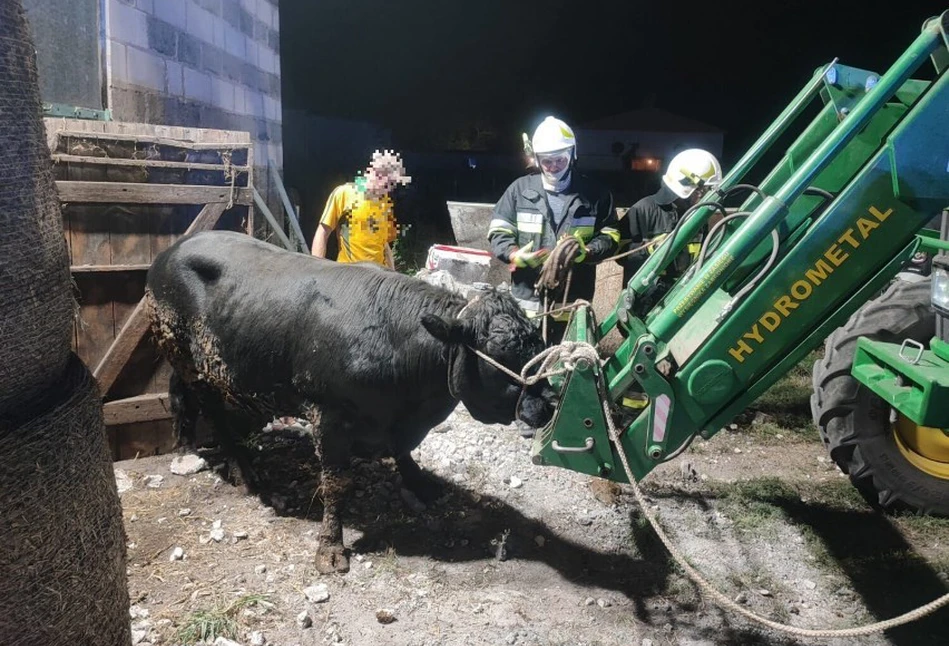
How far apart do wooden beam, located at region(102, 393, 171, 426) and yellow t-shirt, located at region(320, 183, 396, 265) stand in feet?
5.44

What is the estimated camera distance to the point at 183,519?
371 cm

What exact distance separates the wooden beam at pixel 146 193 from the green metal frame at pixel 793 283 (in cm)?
269

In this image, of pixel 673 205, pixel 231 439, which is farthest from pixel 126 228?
pixel 673 205

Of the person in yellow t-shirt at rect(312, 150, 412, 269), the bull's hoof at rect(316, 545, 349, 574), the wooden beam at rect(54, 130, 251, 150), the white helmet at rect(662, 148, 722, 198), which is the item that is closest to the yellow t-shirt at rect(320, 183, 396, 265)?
the person in yellow t-shirt at rect(312, 150, 412, 269)

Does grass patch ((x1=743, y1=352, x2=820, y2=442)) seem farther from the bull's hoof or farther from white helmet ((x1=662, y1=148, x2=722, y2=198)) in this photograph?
the bull's hoof

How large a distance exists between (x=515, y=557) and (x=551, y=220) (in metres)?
2.15

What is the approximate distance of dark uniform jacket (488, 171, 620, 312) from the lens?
439cm

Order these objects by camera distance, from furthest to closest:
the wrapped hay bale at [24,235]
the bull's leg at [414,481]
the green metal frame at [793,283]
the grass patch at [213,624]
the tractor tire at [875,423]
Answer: the bull's leg at [414,481] < the tractor tire at [875,423] < the grass patch at [213,624] < the green metal frame at [793,283] < the wrapped hay bale at [24,235]

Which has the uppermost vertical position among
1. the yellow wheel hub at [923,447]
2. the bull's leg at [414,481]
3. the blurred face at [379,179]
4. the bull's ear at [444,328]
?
the blurred face at [379,179]

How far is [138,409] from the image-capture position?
14.2 ft

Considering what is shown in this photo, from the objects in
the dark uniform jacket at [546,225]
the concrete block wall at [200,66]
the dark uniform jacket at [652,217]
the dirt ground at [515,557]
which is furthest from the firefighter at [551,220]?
the concrete block wall at [200,66]

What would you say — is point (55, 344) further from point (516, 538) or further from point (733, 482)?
point (733, 482)

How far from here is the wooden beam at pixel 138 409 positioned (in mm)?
4238

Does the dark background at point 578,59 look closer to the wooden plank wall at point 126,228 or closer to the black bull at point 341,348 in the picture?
the wooden plank wall at point 126,228
